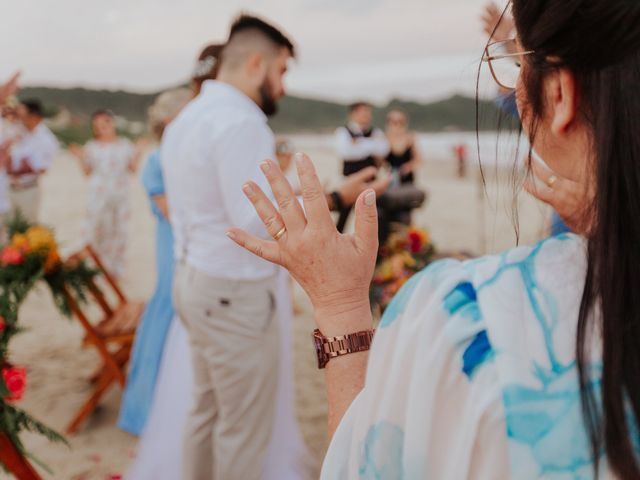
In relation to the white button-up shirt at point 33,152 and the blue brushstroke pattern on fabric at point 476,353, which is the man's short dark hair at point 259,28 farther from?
the white button-up shirt at point 33,152

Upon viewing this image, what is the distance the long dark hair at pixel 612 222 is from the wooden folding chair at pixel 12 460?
5.22 ft

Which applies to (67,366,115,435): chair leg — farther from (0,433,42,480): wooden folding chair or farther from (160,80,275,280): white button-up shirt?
(0,433,42,480): wooden folding chair

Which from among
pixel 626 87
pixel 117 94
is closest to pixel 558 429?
pixel 626 87

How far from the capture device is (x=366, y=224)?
96 cm

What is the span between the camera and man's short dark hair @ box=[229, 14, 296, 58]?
244 centimetres

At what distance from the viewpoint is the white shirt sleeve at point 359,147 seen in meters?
7.02

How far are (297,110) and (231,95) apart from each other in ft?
253

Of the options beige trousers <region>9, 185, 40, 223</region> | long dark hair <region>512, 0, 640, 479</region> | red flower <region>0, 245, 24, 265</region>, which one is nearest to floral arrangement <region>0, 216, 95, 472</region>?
red flower <region>0, 245, 24, 265</region>

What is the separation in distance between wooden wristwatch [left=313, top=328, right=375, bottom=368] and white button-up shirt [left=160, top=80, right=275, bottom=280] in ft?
3.90

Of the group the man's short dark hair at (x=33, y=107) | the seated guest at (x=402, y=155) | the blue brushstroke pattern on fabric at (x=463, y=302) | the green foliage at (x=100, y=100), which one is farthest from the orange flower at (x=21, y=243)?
the green foliage at (x=100, y=100)

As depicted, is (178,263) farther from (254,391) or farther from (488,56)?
(488,56)

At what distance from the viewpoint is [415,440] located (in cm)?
72

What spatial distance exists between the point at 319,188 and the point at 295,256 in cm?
12

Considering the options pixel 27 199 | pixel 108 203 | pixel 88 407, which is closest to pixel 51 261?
pixel 88 407
